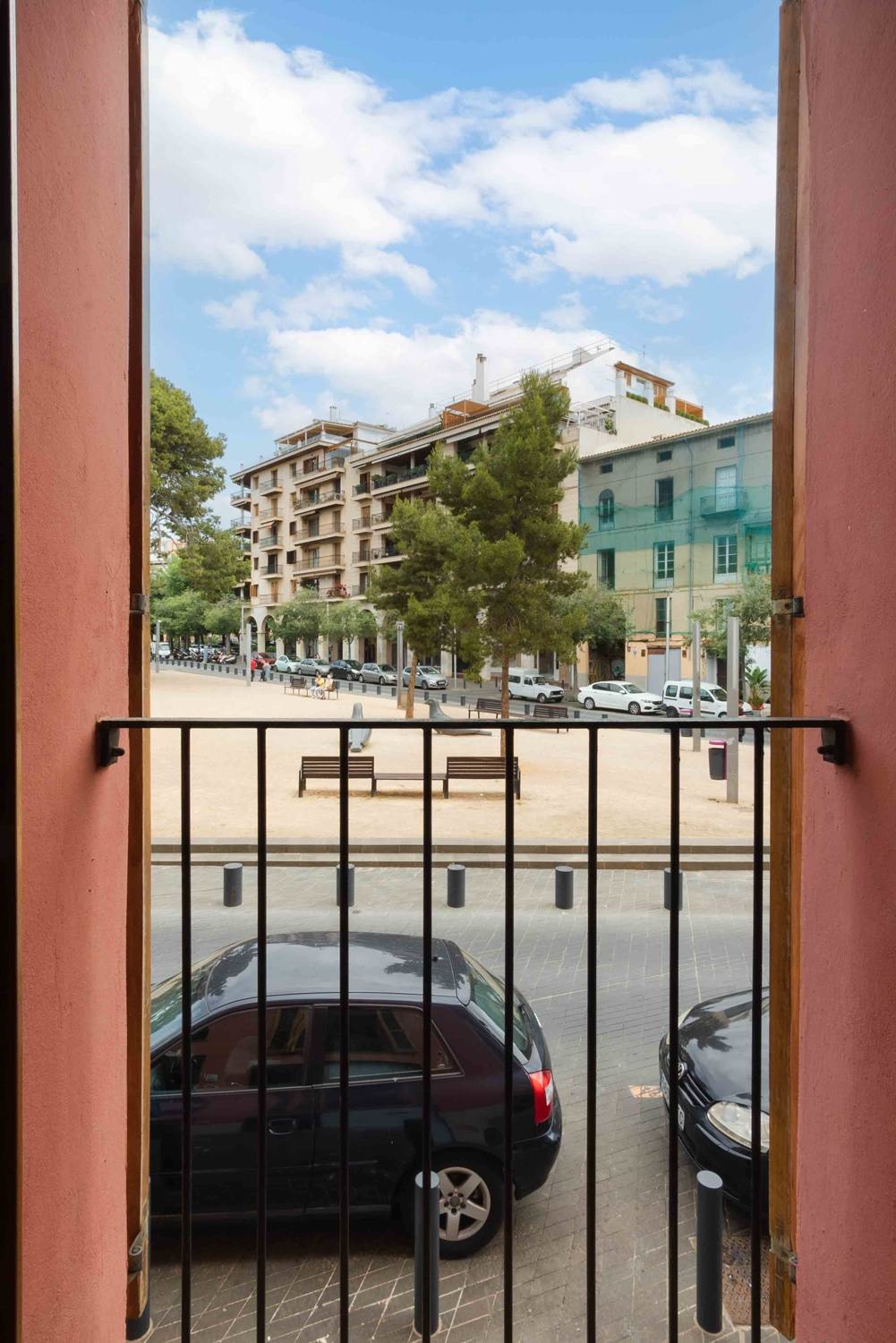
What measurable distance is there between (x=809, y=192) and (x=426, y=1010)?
186 cm

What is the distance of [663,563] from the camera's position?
33656mm

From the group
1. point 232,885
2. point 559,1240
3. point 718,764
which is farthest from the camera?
point 718,764

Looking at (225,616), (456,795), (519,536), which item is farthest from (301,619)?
(456,795)

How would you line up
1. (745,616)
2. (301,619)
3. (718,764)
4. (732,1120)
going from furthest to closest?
(301,619), (745,616), (718,764), (732,1120)

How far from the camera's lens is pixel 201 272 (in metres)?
3.17

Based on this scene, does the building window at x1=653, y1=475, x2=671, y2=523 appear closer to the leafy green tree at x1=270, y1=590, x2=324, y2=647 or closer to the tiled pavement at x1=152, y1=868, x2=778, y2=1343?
the leafy green tree at x1=270, y1=590, x2=324, y2=647

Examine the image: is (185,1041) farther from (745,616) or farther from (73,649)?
(745,616)

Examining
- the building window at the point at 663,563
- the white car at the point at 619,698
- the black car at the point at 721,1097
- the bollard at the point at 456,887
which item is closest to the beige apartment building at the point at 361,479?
the building window at the point at 663,563

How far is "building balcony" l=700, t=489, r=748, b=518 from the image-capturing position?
101ft

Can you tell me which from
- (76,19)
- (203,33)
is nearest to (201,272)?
(203,33)

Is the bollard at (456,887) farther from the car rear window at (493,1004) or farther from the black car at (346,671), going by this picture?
the black car at (346,671)

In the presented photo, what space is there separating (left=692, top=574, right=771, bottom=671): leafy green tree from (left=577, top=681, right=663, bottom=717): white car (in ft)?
9.44

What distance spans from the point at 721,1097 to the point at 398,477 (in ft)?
158

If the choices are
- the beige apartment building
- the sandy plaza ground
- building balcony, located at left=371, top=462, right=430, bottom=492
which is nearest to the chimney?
the beige apartment building
